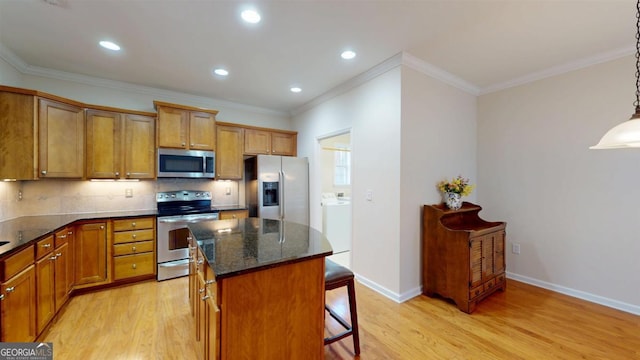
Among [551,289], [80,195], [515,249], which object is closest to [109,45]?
[80,195]

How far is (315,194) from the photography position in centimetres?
437

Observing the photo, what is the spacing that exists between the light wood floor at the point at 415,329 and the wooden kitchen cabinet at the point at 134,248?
10.7 inches

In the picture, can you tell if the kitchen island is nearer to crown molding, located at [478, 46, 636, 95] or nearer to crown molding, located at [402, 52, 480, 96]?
crown molding, located at [402, 52, 480, 96]

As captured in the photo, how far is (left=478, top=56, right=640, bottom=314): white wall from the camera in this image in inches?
105

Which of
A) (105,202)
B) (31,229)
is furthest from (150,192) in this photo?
(31,229)

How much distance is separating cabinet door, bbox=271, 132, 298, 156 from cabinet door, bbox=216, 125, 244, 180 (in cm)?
59

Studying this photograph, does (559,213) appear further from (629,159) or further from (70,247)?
(70,247)

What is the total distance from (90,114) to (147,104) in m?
0.73

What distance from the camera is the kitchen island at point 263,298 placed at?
129cm

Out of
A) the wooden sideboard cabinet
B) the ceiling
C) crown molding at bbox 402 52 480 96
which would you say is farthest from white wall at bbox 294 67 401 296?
the wooden sideboard cabinet

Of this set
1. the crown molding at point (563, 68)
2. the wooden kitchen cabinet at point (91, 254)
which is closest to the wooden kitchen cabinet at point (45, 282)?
the wooden kitchen cabinet at point (91, 254)

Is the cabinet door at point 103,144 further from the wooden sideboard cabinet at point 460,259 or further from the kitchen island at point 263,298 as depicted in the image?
the wooden sideboard cabinet at point 460,259

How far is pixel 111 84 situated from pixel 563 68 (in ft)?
19.1

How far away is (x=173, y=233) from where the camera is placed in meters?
3.40
